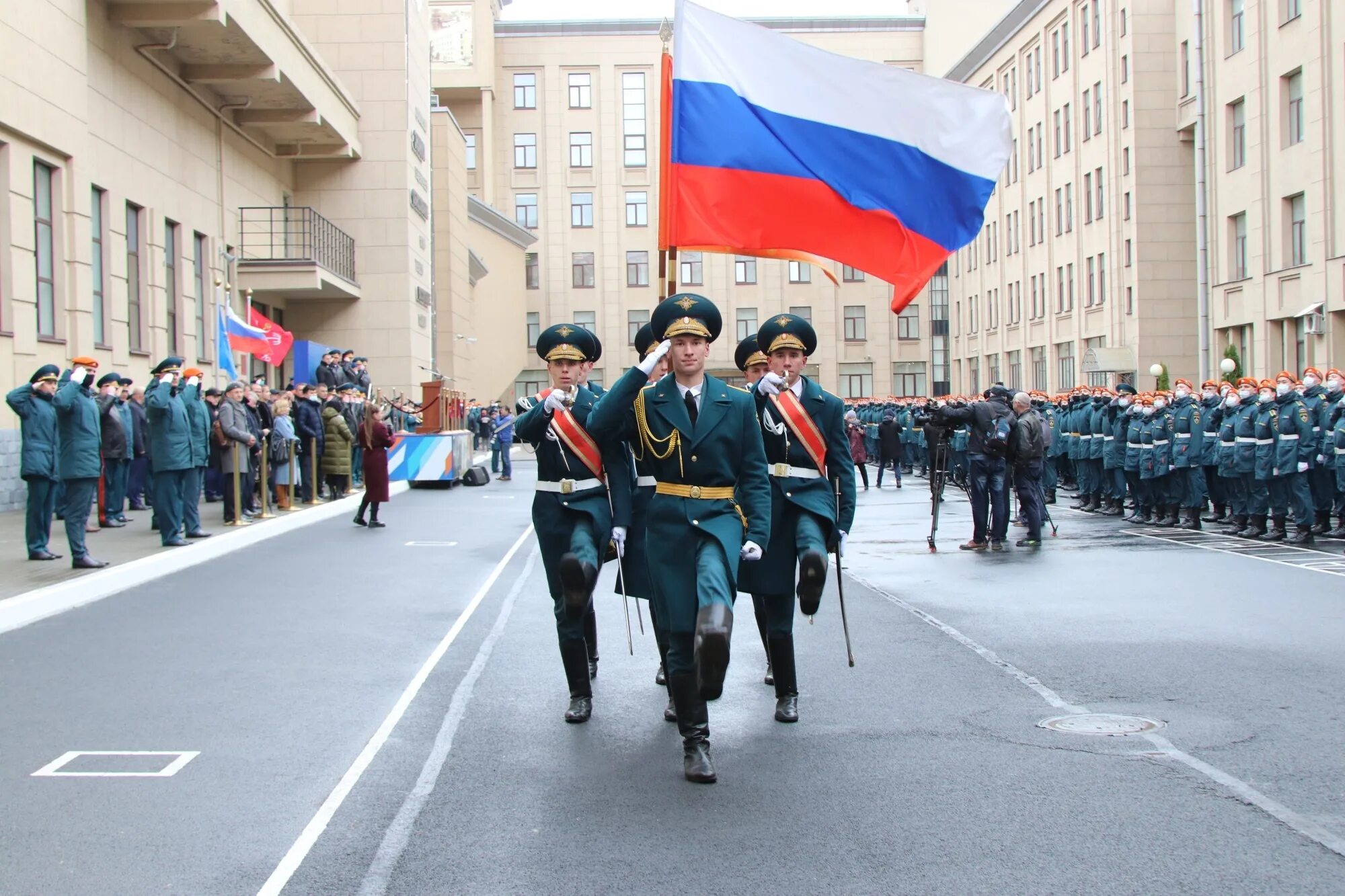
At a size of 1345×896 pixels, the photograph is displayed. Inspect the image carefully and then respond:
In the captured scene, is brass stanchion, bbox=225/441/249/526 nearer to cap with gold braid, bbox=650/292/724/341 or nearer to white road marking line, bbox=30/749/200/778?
white road marking line, bbox=30/749/200/778

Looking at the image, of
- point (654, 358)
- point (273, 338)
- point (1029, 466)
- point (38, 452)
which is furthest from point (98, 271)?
point (654, 358)

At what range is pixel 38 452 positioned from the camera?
13102mm

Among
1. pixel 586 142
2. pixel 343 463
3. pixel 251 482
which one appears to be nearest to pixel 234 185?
pixel 343 463

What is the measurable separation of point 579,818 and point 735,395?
201cm

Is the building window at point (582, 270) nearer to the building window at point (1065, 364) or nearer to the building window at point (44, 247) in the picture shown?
the building window at point (1065, 364)

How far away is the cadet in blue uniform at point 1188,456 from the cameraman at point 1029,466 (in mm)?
3041

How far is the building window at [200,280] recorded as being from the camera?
28.3 m

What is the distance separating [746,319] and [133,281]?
53.8 m

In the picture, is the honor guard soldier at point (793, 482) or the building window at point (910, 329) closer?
the honor guard soldier at point (793, 482)

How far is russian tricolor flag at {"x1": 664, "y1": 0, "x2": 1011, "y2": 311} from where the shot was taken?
8.37 meters

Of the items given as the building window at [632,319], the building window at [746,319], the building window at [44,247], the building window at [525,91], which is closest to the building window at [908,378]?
the building window at [746,319]

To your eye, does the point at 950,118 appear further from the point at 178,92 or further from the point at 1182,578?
the point at 178,92

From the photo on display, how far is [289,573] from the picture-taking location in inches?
547

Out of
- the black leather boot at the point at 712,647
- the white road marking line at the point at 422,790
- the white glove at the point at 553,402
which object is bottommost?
the white road marking line at the point at 422,790
